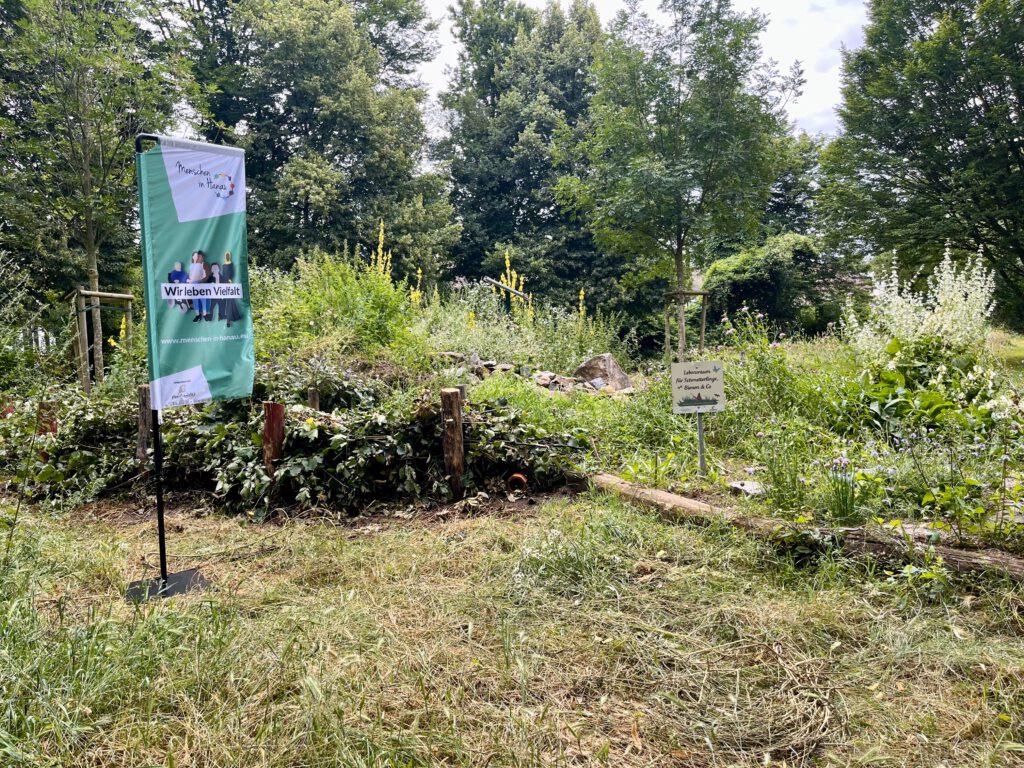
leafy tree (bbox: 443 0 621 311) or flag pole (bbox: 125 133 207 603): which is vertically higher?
leafy tree (bbox: 443 0 621 311)

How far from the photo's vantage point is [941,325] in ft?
17.9

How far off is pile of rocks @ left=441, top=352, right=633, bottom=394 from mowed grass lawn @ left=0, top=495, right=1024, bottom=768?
303 cm

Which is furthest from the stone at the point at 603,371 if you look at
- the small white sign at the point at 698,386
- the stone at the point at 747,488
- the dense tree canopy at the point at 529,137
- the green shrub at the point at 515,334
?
the stone at the point at 747,488

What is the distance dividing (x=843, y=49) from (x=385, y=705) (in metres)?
19.2

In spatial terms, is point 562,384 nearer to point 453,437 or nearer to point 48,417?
point 453,437

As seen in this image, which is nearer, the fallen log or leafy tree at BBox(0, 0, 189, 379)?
the fallen log

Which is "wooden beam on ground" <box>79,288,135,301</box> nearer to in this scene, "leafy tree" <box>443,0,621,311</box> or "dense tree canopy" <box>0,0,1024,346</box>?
"dense tree canopy" <box>0,0,1024,346</box>

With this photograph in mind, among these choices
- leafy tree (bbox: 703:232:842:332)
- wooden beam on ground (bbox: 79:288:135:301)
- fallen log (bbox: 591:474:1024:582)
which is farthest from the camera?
leafy tree (bbox: 703:232:842:332)

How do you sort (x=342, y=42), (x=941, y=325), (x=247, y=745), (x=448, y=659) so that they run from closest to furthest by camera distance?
(x=247, y=745), (x=448, y=659), (x=941, y=325), (x=342, y=42)

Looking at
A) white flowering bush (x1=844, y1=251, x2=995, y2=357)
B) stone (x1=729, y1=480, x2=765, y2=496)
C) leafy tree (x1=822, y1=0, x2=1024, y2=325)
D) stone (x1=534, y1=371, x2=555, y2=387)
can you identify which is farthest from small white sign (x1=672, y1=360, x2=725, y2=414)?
leafy tree (x1=822, y1=0, x2=1024, y2=325)

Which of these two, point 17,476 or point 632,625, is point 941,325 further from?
point 17,476

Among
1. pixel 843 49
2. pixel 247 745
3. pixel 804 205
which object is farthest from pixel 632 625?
pixel 804 205

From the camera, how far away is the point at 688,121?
1007 centimetres

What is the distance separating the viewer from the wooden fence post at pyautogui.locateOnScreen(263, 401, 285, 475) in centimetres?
412
